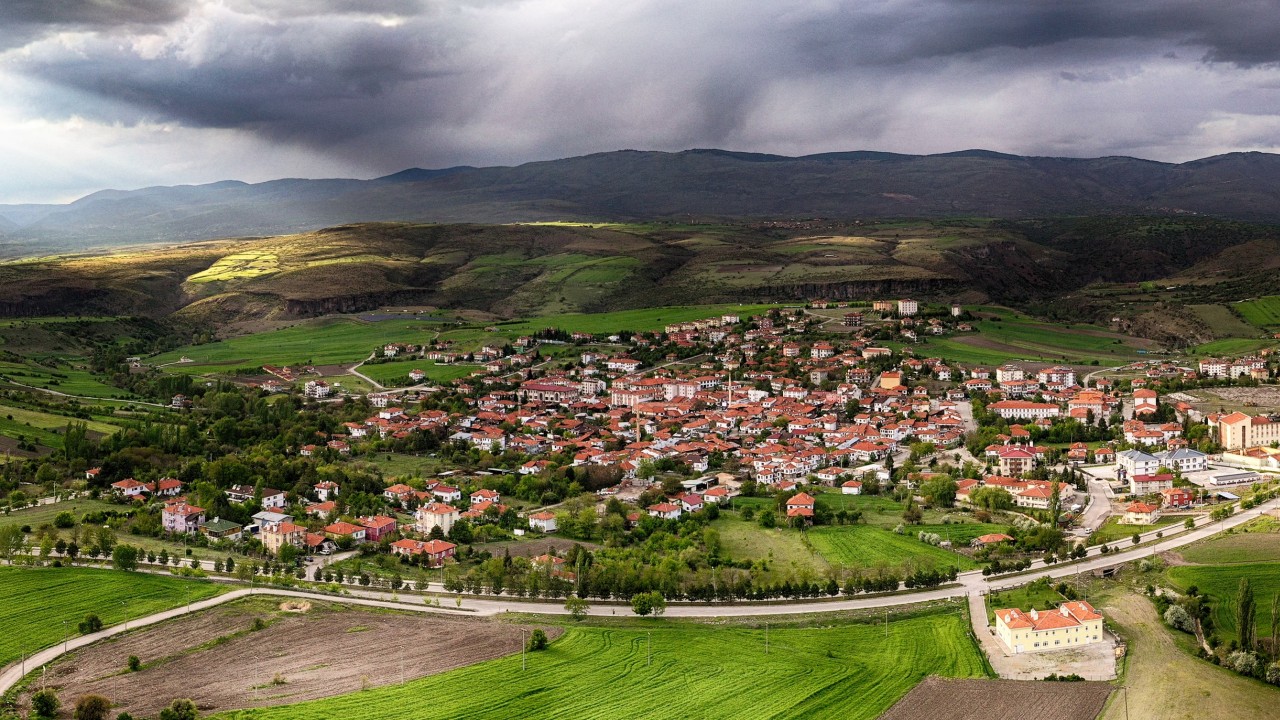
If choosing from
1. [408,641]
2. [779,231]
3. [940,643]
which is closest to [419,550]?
[408,641]

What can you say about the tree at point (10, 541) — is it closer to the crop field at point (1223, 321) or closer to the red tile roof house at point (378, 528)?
the red tile roof house at point (378, 528)

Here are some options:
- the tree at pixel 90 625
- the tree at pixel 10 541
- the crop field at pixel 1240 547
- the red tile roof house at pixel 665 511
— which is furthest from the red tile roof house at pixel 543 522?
the crop field at pixel 1240 547

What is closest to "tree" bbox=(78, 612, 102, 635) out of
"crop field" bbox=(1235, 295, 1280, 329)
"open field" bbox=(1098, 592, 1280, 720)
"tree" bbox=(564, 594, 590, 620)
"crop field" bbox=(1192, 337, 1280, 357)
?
"tree" bbox=(564, 594, 590, 620)

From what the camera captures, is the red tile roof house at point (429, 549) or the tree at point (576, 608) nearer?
the tree at point (576, 608)

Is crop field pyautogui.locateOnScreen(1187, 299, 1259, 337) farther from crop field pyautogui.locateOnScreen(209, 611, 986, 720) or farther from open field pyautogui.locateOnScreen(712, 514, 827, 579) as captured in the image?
crop field pyautogui.locateOnScreen(209, 611, 986, 720)

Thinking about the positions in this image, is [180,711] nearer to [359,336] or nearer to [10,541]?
[10,541]

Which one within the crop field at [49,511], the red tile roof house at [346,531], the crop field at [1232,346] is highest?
the crop field at [1232,346]
